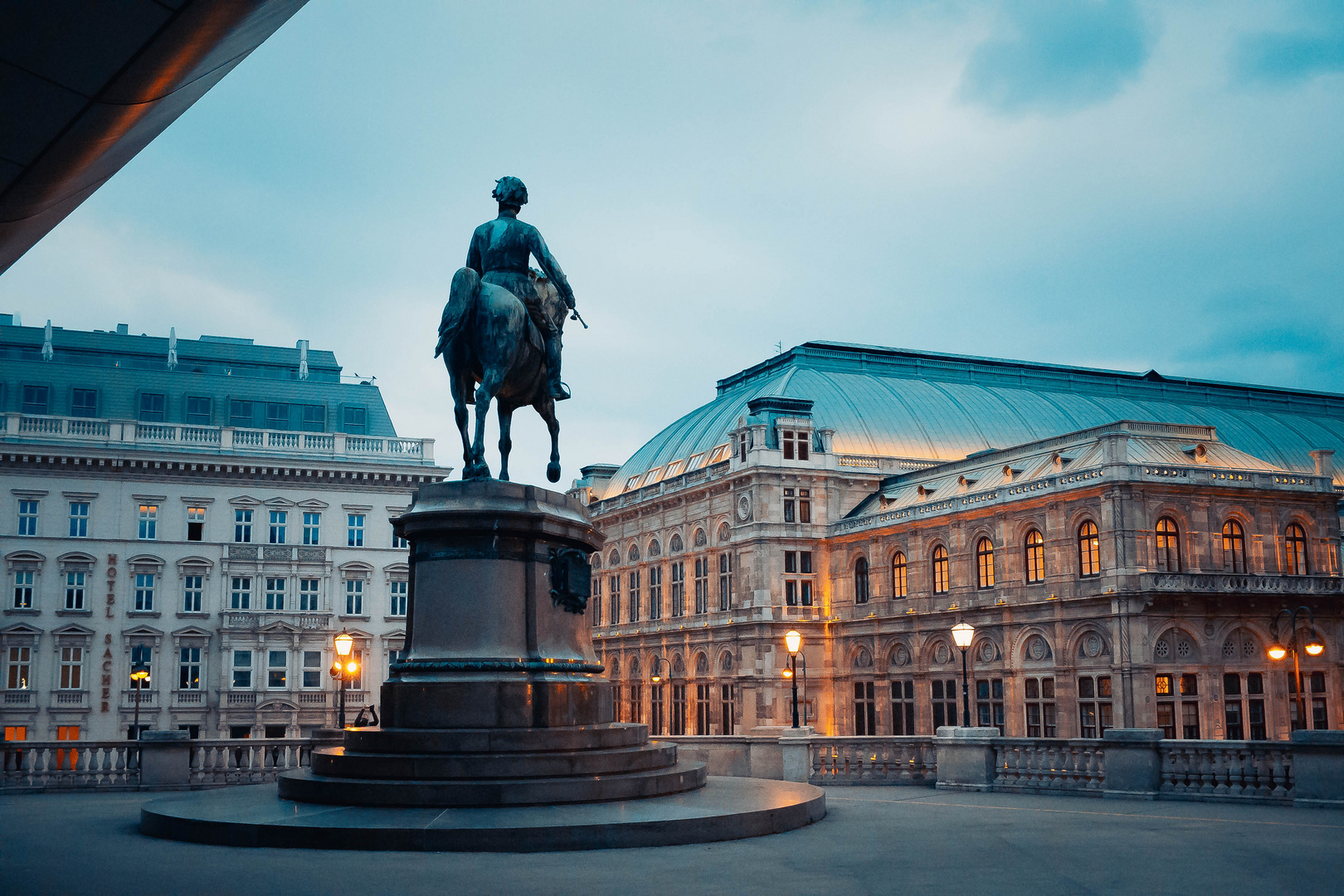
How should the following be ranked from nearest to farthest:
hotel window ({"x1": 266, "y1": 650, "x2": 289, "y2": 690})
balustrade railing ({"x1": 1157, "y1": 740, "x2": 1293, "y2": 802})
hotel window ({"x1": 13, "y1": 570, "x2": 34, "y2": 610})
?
balustrade railing ({"x1": 1157, "y1": 740, "x2": 1293, "y2": 802}) < hotel window ({"x1": 13, "y1": 570, "x2": 34, "y2": 610}) < hotel window ({"x1": 266, "y1": 650, "x2": 289, "y2": 690})

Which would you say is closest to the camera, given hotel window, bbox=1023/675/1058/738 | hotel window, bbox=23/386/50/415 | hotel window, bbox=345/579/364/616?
hotel window, bbox=1023/675/1058/738

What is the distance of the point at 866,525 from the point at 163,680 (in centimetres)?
3464

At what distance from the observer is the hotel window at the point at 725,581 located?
68.0 meters

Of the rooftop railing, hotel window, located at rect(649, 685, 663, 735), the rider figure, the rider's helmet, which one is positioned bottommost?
hotel window, located at rect(649, 685, 663, 735)

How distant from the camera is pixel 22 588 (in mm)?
60281

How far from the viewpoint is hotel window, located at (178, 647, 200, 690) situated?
201 feet

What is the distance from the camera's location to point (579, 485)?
298 feet

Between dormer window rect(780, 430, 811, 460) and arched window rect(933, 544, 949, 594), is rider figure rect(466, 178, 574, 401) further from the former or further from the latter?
dormer window rect(780, 430, 811, 460)

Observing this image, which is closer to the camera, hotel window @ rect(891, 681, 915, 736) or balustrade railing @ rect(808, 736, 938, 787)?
balustrade railing @ rect(808, 736, 938, 787)

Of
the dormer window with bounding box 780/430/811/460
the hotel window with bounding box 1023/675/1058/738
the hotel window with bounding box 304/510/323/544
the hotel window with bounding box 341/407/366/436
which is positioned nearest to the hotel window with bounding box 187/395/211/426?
the hotel window with bounding box 341/407/366/436

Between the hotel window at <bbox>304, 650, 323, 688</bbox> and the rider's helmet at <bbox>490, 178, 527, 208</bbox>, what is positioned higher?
the rider's helmet at <bbox>490, 178, 527, 208</bbox>

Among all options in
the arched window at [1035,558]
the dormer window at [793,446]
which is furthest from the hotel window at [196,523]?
the arched window at [1035,558]

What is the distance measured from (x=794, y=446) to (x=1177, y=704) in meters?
25.1

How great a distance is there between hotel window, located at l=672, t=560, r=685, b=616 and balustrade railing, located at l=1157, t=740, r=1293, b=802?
169ft
